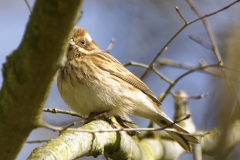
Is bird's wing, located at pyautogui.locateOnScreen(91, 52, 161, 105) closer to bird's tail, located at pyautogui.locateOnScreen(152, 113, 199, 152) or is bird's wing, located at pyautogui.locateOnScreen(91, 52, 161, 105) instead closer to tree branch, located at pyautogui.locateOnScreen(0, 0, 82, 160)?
bird's tail, located at pyautogui.locateOnScreen(152, 113, 199, 152)

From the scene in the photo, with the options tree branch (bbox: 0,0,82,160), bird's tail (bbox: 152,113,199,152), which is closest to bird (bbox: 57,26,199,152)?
bird's tail (bbox: 152,113,199,152)

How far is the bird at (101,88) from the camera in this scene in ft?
15.4

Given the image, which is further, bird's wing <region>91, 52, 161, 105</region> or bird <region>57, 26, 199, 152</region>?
bird's wing <region>91, 52, 161, 105</region>

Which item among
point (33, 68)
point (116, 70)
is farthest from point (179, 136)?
point (33, 68)

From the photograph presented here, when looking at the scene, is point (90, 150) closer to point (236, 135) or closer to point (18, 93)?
point (18, 93)

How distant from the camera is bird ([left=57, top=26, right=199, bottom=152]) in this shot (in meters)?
4.70

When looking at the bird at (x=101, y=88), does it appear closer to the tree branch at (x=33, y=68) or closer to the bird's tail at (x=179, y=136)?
the bird's tail at (x=179, y=136)

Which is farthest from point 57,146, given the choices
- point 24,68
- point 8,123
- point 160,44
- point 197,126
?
point 160,44

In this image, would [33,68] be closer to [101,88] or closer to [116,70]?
[101,88]

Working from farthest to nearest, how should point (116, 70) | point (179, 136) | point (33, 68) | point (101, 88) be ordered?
1. point (116, 70)
2. point (179, 136)
3. point (101, 88)
4. point (33, 68)

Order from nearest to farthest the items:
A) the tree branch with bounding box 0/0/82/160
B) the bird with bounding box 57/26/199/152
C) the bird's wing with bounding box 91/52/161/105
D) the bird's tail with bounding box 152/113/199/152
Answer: the tree branch with bounding box 0/0/82/160 → the bird with bounding box 57/26/199/152 → the bird's tail with bounding box 152/113/199/152 → the bird's wing with bounding box 91/52/161/105

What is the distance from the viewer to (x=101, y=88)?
189 inches

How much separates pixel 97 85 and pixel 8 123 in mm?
2256

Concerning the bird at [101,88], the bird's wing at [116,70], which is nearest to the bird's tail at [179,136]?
the bird at [101,88]
